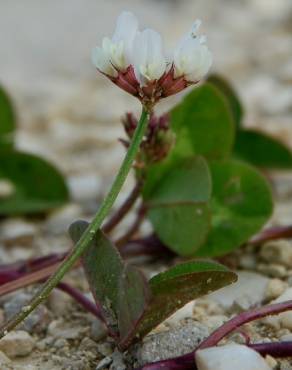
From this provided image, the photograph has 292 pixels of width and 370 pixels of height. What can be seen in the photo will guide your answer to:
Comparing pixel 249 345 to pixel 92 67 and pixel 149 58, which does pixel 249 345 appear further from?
pixel 92 67

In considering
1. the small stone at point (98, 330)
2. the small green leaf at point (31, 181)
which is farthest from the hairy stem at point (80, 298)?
the small green leaf at point (31, 181)

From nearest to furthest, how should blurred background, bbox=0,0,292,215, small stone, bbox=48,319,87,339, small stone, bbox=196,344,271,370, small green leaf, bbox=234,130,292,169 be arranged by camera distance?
small stone, bbox=196,344,271,370
small stone, bbox=48,319,87,339
small green leaf, bbox=234,130,292,169
blurred background, bbox=0,0,292,215

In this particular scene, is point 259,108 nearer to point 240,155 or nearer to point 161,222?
point 240,155

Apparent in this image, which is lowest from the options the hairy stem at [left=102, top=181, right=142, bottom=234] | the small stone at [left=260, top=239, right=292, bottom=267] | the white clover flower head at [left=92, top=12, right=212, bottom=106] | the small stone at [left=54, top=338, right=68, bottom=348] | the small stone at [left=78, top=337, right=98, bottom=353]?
the small stone at [left=54, top=338, right=68, bottom=348]

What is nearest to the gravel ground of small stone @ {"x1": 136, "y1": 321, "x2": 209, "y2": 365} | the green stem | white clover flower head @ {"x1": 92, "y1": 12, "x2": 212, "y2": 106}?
small stone @ {"x1": 136, "y1": 321, "x2": 209, "y2": 365}

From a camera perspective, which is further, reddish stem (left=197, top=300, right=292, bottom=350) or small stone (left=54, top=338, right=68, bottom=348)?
small stone (left=54, top=338, right=68, bottom=348)

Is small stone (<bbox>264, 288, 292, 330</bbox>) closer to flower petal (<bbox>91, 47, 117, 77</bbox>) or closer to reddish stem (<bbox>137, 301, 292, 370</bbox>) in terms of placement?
reddish stem (<bbox>137, 301, 292, 370</bbox>)

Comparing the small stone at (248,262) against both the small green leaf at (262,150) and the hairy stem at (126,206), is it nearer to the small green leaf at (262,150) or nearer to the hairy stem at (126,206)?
the hairy stem at (126,206)
